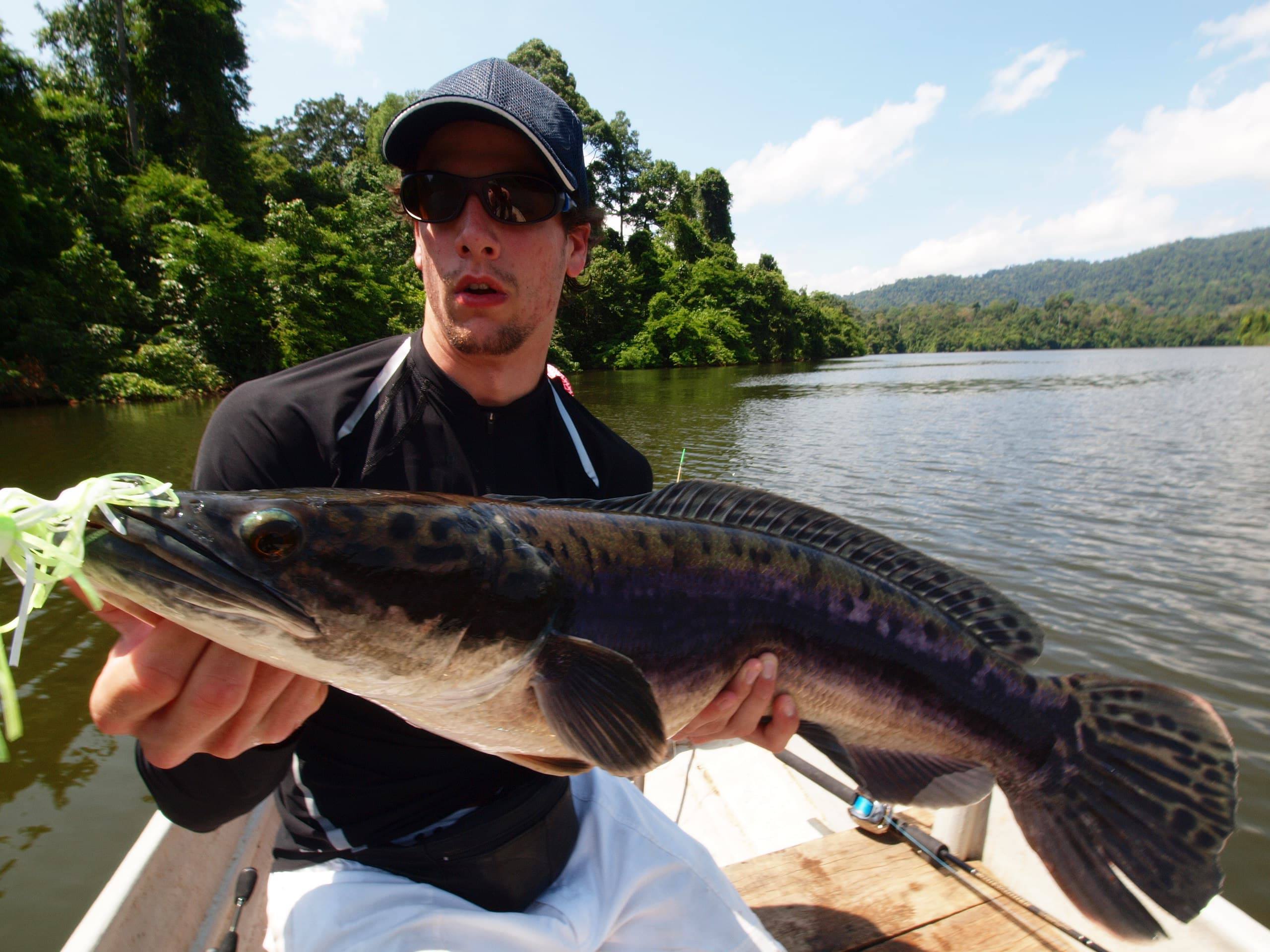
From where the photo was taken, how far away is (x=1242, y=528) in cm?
1201

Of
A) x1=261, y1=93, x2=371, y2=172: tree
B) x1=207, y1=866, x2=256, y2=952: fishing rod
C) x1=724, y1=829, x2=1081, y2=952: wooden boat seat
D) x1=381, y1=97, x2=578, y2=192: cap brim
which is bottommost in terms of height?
x1=724, y1=829, x2=1081, y2=952: wooden boat seat

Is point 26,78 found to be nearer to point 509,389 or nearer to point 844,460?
point 844,460

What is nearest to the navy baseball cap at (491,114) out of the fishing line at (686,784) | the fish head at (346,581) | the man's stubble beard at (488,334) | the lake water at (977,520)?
the man's stubble beard at (488,334)

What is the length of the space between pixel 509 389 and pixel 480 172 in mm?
890

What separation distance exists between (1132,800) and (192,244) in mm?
36677

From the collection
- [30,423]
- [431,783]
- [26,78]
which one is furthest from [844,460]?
[26,78]

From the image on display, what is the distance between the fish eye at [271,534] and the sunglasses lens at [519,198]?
5.34 ft

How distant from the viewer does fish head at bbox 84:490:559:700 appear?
55.3 inches

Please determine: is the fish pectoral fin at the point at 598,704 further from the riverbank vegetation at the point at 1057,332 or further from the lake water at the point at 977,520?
the riverbank vegetation at the point at 1057,332

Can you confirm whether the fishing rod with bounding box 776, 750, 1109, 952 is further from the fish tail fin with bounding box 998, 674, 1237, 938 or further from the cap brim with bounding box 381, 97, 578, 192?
the cap brim with bounding box 381, 97, 578, 192

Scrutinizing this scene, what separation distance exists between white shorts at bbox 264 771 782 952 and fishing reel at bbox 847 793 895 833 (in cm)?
134

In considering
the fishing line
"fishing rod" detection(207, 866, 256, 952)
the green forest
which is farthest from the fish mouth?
the green forest

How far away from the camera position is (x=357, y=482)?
2.43 m

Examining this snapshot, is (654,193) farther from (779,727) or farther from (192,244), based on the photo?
(779,727)
